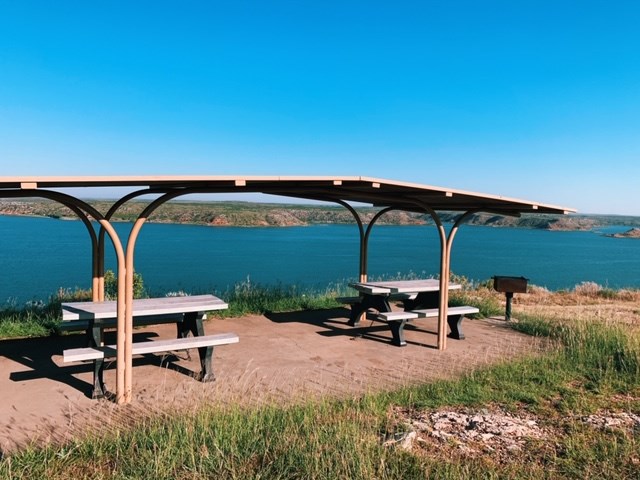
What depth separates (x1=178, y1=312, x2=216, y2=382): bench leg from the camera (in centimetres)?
528

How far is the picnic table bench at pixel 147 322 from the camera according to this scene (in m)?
4.73

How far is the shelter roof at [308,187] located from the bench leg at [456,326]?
66.7 inches

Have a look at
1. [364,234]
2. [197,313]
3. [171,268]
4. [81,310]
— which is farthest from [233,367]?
[171,268]

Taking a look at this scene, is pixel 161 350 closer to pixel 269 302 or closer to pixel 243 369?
pixel 243 369

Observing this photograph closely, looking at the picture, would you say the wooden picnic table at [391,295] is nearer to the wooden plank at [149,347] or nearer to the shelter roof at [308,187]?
the shelter roof at [308,187]

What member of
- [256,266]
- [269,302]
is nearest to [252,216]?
[256,266]

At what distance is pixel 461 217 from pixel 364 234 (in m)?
1.94

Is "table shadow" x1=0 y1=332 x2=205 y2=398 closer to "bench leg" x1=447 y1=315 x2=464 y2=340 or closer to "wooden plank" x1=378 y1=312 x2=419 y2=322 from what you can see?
"wooden plank" x1=378 y1=312 x2=419 y2=322

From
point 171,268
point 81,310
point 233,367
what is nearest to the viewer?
point 81,310

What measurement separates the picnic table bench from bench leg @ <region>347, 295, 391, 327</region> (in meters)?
2.62

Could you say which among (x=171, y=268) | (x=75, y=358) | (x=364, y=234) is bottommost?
(x=171, y=268)

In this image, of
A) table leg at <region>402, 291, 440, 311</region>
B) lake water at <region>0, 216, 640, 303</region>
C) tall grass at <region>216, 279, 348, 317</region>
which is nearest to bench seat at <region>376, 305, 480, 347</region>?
table leg at <region>402, 291, 440, 311</region>

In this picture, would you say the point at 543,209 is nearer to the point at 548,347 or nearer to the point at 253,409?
the point at 548,347

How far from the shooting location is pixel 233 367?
18.9 feet
